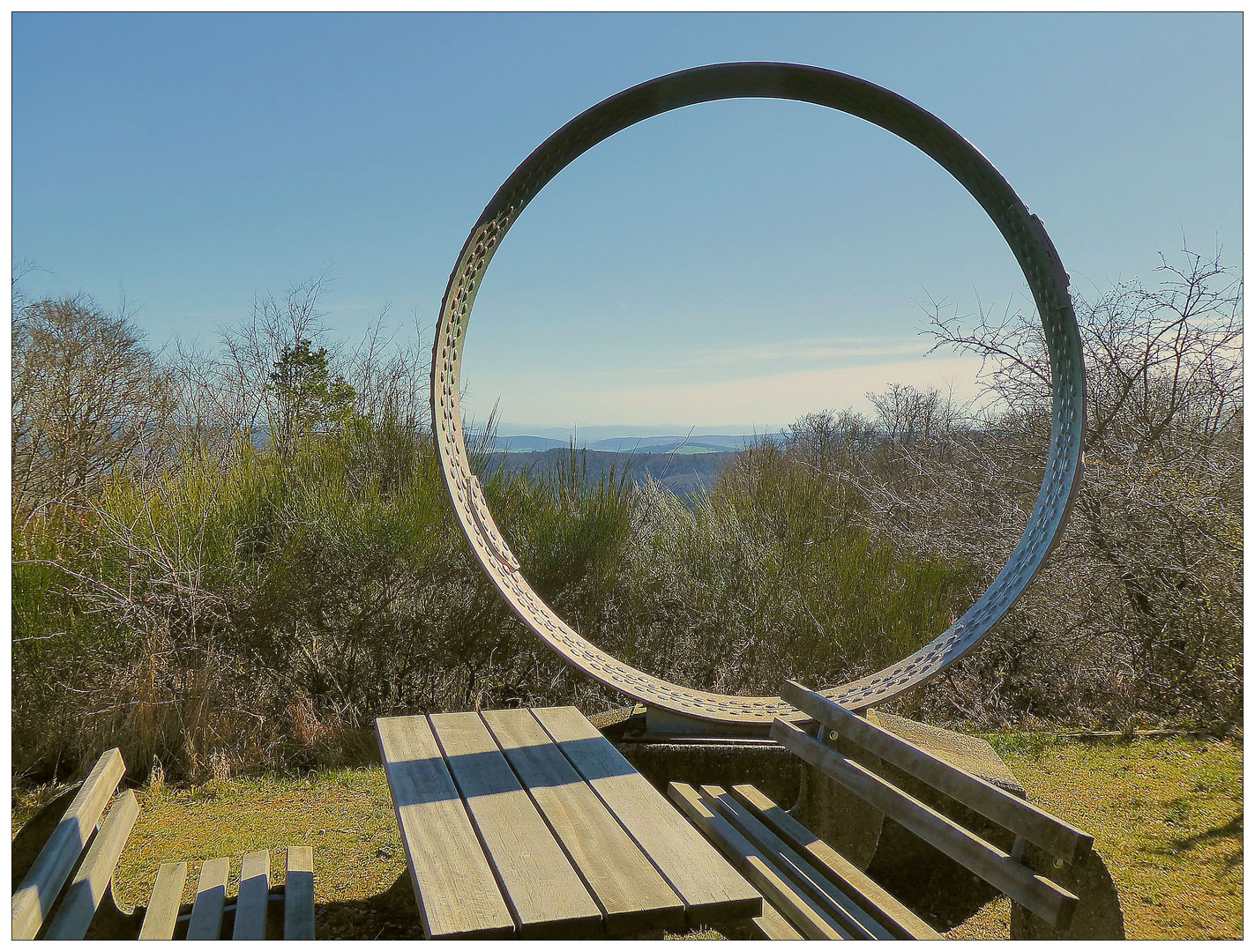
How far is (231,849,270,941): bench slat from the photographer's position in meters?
2.18

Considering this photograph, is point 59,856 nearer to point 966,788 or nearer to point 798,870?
point 798,870

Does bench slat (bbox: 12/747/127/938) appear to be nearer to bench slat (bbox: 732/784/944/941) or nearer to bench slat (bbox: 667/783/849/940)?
bench slat (bbox: 667/783/849/940)

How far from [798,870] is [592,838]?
75 cm

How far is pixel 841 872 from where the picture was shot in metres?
2.29

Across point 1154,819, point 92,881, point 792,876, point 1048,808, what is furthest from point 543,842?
point 1154,819

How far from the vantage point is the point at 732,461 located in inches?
294

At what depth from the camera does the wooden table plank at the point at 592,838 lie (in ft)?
5.25

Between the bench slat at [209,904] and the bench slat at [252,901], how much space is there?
49 millimetres

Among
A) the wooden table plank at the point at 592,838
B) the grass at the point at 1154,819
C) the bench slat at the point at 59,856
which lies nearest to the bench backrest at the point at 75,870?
the bench slat at the point at 59,856

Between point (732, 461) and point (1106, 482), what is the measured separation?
302 cm

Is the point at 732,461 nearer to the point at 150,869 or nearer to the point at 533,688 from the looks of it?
the point at 533,688

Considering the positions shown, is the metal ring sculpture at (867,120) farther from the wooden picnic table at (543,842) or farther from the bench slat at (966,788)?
the bench slat at (966,788)

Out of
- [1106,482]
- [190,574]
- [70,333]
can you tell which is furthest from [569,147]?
[70,333]

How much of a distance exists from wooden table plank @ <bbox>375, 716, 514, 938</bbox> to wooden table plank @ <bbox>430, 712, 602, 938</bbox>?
3 centimetres
